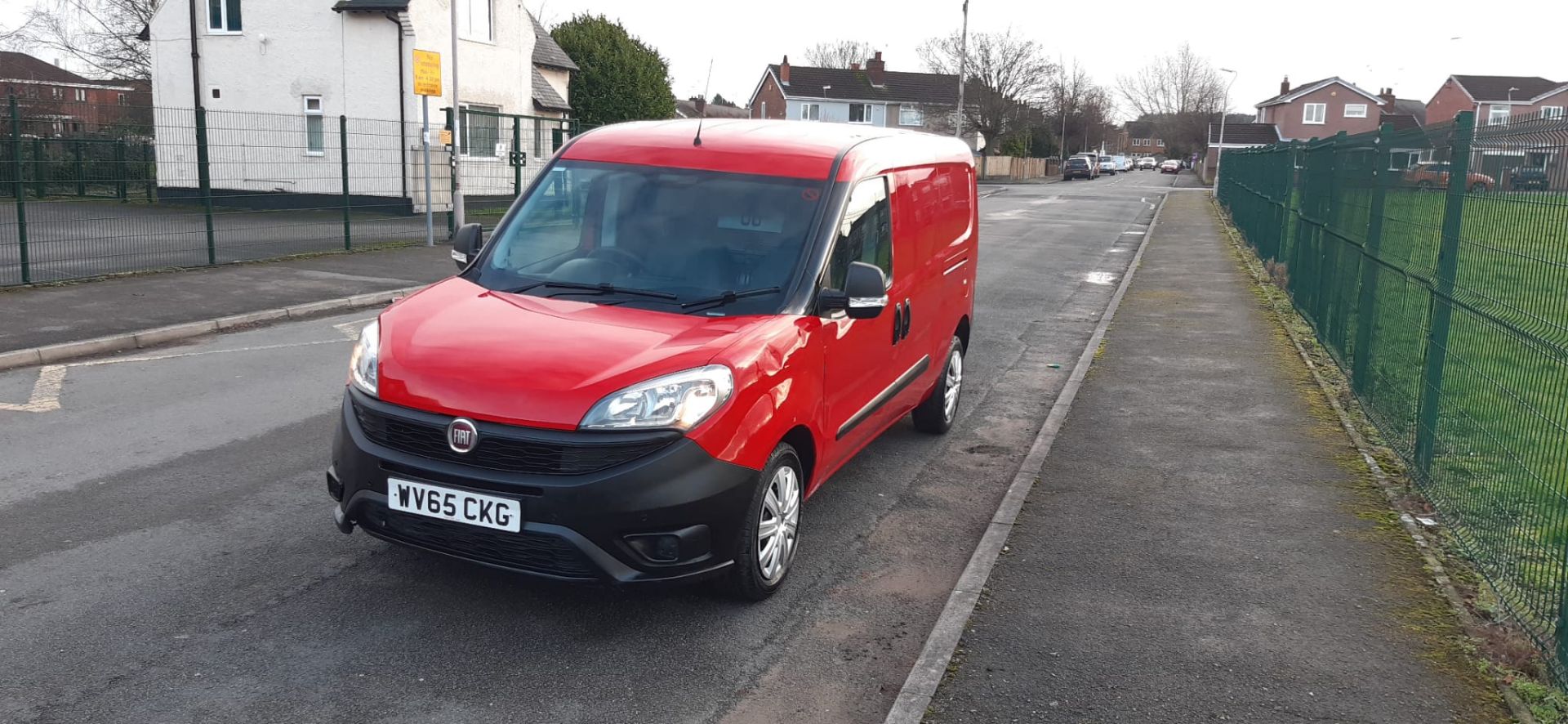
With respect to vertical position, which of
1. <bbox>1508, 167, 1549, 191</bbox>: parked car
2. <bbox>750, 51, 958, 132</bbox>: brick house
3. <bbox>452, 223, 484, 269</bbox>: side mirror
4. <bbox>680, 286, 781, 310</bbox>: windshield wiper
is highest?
<bbox>750, 51, 958, 132</bbox>: brick house

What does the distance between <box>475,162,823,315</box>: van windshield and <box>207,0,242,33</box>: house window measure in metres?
25.6

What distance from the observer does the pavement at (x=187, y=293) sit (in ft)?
33.7

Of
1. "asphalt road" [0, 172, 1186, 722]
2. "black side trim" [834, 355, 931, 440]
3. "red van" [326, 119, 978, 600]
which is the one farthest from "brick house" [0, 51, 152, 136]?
"black side trim" [834, 355, 931, 440]

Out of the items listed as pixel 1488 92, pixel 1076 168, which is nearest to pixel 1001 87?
pixel 1076 168

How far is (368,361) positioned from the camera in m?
4.59

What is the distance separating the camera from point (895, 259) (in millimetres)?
6070

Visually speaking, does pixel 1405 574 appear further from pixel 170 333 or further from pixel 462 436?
pixel 170 333

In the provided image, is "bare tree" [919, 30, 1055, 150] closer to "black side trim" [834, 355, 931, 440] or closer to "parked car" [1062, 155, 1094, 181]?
"parked car" [1062, 155, 1094, 181]

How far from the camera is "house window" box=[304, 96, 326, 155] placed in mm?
17780

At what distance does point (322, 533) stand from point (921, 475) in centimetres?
323

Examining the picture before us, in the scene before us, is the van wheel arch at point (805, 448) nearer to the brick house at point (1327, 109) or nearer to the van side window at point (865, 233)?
the van side window at point (865, 233)

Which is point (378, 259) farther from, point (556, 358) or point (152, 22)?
point (152, 22)

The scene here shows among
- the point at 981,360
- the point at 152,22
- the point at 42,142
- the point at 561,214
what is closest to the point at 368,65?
the point at 152,22

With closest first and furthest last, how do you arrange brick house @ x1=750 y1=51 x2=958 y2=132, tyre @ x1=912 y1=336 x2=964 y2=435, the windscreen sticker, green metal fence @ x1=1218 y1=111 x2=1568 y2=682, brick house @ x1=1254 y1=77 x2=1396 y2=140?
green metal fence @ x1=1218 y1=111 x2=1568 y2=682, the windscreen sticker, tyre @ x1=912 y1=336 x2=964 y2=435, brick house @ x1=750 y1=51 x2=958 y2=132, brick house @ x1=1254 y1=77 x2=1396 y2=140
